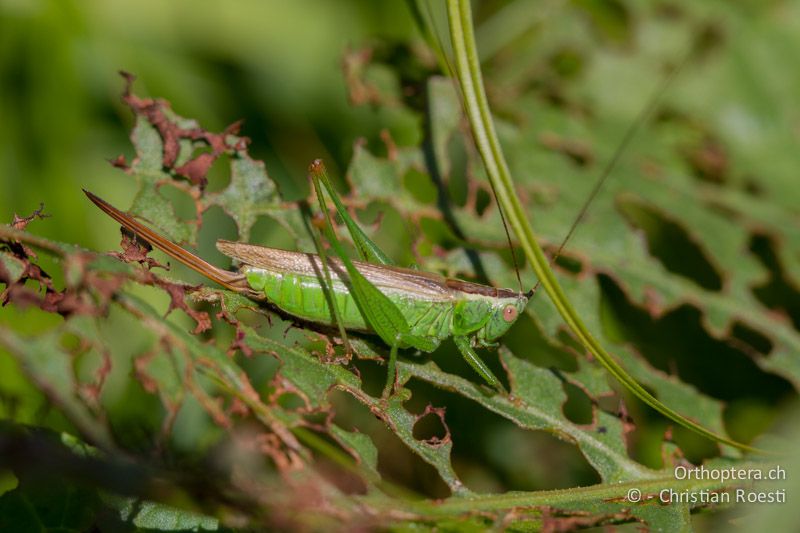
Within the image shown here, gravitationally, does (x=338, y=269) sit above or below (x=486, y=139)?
below

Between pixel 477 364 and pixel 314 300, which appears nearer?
pixel 314 300

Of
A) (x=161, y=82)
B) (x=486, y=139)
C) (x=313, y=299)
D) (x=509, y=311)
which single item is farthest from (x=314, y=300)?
(x=161, y=82)

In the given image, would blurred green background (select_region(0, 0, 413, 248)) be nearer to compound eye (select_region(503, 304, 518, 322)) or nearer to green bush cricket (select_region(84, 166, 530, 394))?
green bush cricket (select_region(84, 166, 530, 394))

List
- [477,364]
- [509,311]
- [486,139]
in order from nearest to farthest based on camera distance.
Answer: [486,139] < [477,364] < [509,311]

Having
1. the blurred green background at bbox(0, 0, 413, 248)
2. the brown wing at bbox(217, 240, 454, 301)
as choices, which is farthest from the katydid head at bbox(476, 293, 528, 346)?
the blurred green background at bbox(0, 0, 413, 248)

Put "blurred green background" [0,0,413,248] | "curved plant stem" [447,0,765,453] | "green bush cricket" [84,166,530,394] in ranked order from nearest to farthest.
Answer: "curved plant stem" [447,0,765,453] → "green bush cricket" [84,166,530,394] → "blurred green background" [0,0,413,248]

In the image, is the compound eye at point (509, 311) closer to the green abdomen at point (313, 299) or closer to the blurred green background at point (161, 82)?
the green abdomen at point (313, 299)

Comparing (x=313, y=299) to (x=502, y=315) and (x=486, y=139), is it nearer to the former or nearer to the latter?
(x=502, y=315)
